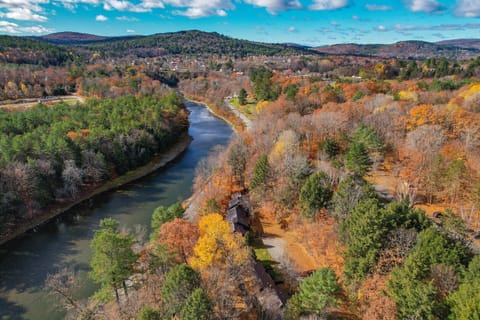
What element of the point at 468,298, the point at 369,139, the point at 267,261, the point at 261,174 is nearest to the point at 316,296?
the point at 468,298

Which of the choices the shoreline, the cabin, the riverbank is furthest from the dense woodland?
the shoreline

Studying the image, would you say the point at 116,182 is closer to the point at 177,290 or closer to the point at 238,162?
the point at 238,162

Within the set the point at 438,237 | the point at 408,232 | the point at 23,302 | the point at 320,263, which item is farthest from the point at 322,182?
the point at 23,302

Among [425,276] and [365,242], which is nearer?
[425,276]

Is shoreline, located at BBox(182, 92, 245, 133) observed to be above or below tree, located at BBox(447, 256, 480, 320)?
below

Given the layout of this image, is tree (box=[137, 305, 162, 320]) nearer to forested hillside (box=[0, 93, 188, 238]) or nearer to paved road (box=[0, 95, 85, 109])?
forested hillside (box=[0, 93, 188, 238])
